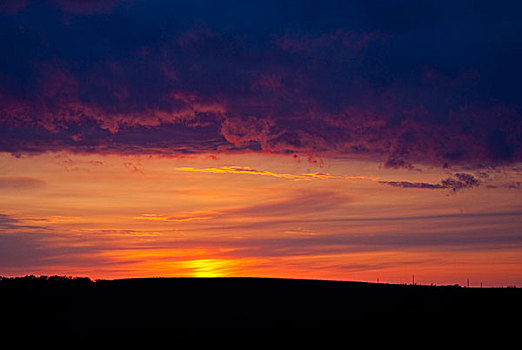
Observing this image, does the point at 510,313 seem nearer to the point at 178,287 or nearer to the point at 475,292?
the point at 475,292

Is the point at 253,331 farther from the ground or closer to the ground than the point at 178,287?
closer to the ground

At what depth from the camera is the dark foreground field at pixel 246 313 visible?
3753cm

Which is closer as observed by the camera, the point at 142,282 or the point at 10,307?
the point at 10,307

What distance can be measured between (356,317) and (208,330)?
9299mm

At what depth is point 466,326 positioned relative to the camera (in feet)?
132

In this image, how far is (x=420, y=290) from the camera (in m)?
56.0

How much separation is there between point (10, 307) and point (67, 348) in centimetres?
1207

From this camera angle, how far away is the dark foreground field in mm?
37531

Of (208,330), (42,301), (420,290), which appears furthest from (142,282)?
(420,290)

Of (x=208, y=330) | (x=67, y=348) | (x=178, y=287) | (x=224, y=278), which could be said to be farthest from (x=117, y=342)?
(x=224, y=278)

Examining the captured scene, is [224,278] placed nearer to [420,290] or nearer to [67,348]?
[420,290]

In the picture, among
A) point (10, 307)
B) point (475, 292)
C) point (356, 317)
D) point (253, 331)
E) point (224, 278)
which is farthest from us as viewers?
point (224, 278)

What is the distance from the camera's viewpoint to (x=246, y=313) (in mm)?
45219

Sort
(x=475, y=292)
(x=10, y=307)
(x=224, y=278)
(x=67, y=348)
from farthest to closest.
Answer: (x=224, y=278) < (x=475, y=292) < (x=10, y=307) < (x=67, y=348)
